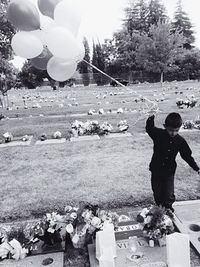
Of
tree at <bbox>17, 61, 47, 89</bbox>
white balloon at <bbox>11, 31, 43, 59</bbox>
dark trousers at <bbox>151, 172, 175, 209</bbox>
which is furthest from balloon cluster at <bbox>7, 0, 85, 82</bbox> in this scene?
tree at <bbox>17, 61, 47, 89</bbox>

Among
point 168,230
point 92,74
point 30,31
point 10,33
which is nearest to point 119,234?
point 168,230

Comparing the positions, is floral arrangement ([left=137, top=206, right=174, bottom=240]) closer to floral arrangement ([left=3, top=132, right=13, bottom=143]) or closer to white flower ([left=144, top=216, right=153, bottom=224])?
white flower ([left=144, top=216, right=153, bottom=224])

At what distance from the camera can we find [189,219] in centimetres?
387

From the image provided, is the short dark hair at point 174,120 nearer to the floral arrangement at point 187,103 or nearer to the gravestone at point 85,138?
the gravestone at point 85,138

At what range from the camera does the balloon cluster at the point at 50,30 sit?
139 inches

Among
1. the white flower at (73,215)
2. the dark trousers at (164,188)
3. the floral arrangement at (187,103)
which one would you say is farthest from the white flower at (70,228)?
the floral arrangement at (187,103)

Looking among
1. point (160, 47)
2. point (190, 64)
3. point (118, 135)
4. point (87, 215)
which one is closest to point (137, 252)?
point (87, 215)

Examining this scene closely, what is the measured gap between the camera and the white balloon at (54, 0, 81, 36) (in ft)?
11.7

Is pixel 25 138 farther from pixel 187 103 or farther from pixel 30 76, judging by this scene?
pixel 30 76

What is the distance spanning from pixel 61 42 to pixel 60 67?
50cm

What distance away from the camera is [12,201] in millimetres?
4883

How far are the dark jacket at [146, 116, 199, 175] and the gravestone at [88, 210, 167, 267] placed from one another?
0.80 m

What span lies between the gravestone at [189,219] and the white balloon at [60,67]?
2325 millimetres

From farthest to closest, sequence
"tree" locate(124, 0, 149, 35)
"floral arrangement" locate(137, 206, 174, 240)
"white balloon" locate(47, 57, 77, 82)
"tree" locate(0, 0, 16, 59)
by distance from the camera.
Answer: "tree" locate(124, 0, 149, 35), "tree" locate(0, 0, 16, 59), "white balloon" locate(47, 57, 77, 82), "floral arrangement" locate(137, 206, 174, 240)
